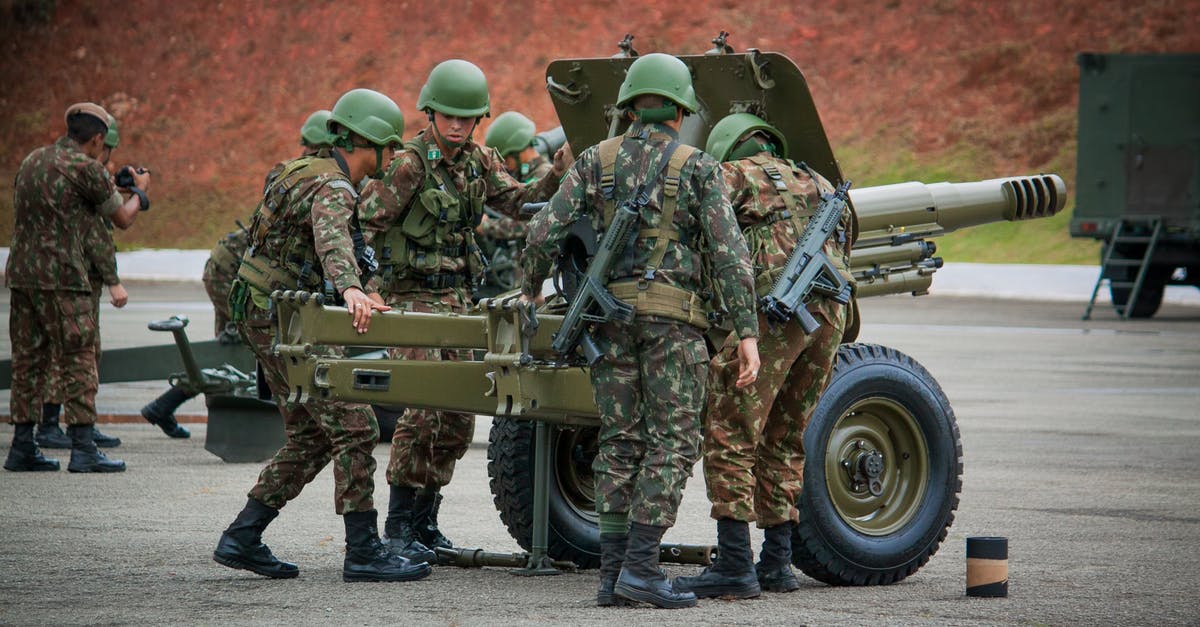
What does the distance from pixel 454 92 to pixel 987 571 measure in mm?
2855

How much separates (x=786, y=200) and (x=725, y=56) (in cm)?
85

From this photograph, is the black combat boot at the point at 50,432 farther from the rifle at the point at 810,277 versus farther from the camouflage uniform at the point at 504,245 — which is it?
the rifle at the point at 810,277

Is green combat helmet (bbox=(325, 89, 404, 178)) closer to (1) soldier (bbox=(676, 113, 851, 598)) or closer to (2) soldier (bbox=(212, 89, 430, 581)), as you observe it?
(2) soldier (bbox=(212, 89, 430, 581))

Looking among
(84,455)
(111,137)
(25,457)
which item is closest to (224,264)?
(111,137)

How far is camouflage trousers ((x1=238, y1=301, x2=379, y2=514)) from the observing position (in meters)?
6.56

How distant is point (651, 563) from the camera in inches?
237

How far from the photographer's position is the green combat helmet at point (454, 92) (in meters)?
7.12

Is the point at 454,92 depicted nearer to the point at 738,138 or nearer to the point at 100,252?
the point at 738,138

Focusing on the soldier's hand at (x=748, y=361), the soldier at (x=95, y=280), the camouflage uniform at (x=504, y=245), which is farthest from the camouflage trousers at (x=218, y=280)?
the soldier's hand at (x=748, y=361)

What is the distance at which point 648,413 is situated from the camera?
6047 mm

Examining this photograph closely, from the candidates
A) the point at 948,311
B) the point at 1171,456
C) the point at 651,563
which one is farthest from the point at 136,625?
the point at 948,311

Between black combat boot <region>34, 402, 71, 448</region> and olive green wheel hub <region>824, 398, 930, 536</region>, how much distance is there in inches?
213

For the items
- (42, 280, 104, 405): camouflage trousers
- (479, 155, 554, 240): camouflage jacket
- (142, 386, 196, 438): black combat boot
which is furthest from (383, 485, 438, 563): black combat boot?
(479, 155, 554, 240): camouflage jacket

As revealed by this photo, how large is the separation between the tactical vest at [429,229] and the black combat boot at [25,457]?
346cm
